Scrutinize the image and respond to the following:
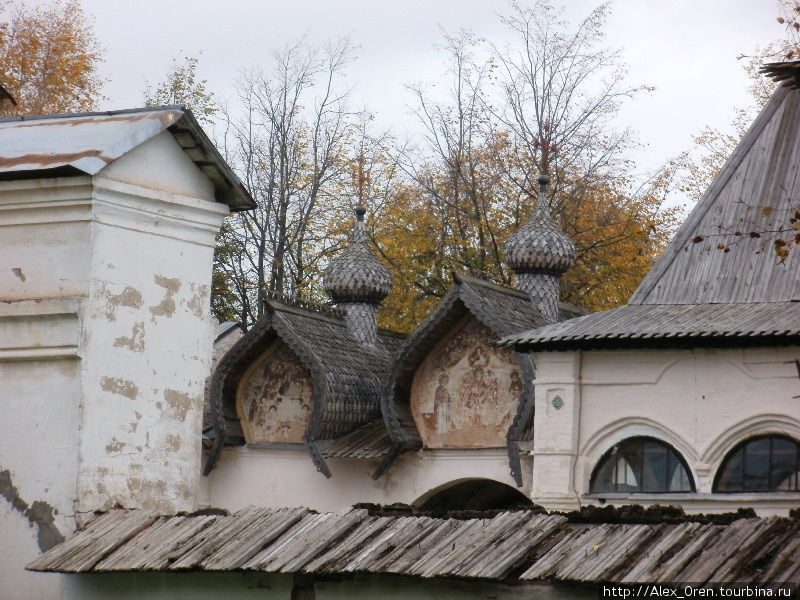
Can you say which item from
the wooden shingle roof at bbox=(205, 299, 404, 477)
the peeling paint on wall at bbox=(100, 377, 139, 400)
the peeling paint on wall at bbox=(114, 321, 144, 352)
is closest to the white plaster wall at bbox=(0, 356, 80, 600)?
the peeling paint on wall at bbox=(100, 377, 139, 400)

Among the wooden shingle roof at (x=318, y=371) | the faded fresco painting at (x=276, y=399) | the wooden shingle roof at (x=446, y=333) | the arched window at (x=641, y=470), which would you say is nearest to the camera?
the arched window at (x=641, y=470)

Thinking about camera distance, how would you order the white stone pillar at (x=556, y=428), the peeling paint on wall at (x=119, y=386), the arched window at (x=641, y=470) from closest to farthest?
the peeling paint on wall at (x=119, y=386) → the arched window at (x=641, y=470) → the white stone pillar at (x=556, y=428)

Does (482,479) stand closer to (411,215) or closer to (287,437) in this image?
(287,437)

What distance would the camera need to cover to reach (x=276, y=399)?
18328 mm

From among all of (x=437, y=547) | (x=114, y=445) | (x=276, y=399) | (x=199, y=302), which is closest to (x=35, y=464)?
(x=114, y=445)

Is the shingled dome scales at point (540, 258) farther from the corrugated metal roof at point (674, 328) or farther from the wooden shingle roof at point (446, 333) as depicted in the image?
the corrugated metal roof at point (674, 328)

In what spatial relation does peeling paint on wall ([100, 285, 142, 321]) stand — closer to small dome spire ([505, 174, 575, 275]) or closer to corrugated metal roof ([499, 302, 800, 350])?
corrugated metal roof ([499, 302, 800, 350])

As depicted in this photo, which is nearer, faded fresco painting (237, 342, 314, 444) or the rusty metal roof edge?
the rusty metal roof edge

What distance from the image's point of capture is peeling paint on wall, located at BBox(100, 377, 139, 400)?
7.27 metres

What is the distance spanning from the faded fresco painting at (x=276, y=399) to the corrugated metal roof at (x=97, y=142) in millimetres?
9937

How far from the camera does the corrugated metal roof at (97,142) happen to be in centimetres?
729

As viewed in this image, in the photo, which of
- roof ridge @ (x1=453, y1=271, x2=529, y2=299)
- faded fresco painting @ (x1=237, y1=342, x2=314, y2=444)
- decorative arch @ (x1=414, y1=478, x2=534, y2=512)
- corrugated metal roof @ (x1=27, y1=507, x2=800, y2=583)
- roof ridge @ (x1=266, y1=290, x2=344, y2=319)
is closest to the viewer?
corrugated metal roof @ (x1=27, y1=507, x2=800, y2=583)

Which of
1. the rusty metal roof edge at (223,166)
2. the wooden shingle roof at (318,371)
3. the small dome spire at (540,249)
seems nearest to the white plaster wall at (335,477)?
the wooden shingle roof at (318,371)

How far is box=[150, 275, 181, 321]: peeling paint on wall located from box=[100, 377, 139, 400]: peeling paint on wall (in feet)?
1.25
